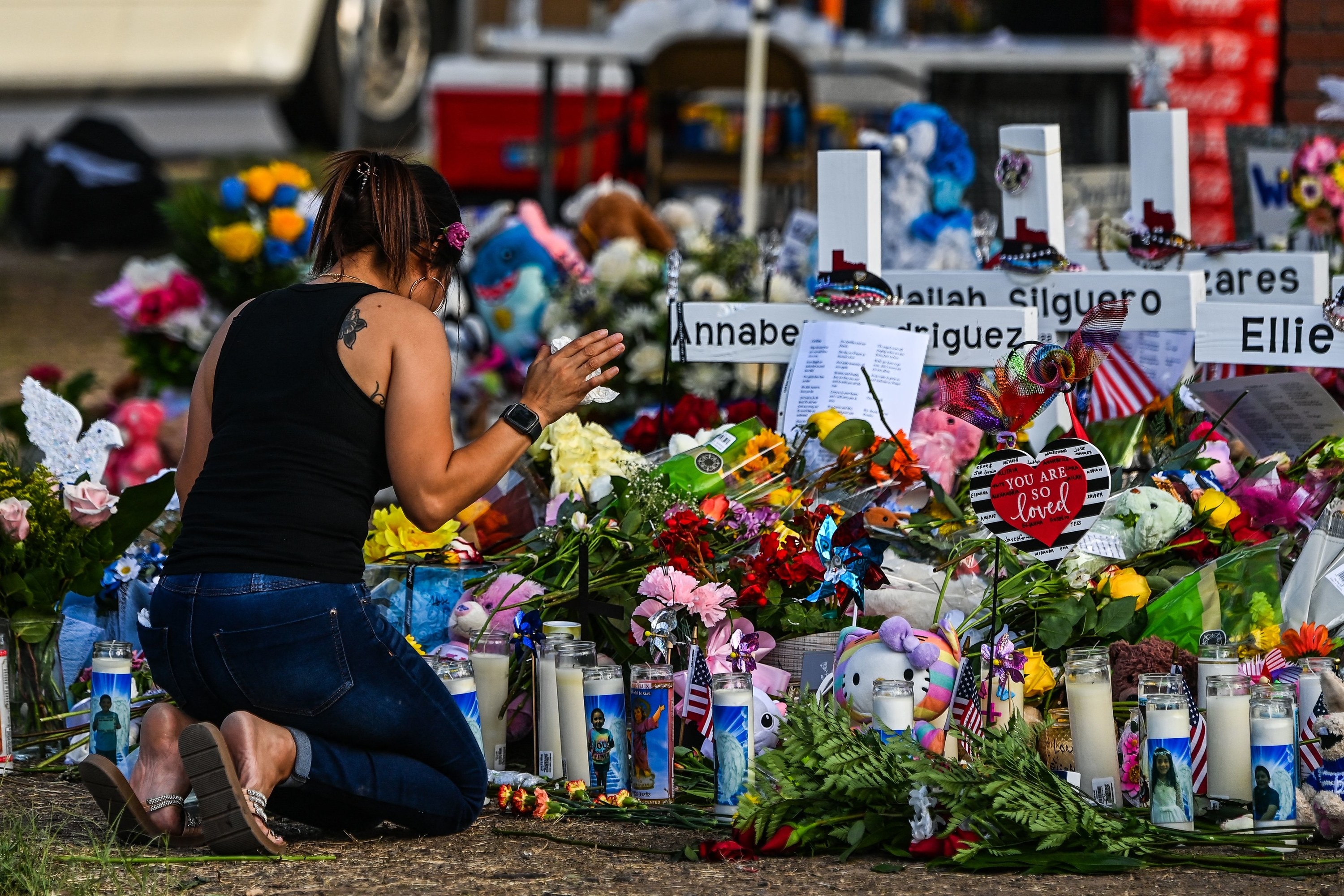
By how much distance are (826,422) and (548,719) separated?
0.98m

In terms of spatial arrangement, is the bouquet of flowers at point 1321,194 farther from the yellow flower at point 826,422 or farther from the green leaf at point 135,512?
the green leaf at point 135,512

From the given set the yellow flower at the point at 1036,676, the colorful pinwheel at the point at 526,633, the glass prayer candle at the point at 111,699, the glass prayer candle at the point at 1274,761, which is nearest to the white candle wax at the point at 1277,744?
the glass prayer candle at the point at 1274,761

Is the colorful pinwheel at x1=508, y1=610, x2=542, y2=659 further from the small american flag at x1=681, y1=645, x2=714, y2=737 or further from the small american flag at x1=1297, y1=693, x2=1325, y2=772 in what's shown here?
the small american flag at x1=1297, y1=693, x2=1325, y2=772

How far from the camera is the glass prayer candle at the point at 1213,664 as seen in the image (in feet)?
9.19

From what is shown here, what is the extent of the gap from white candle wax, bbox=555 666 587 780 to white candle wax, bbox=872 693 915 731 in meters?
0.58

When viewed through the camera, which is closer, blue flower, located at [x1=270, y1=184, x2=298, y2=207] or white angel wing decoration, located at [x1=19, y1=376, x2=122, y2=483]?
white angel wing decoration, located at [x1=19, y1=376, x2=122, y2=483]

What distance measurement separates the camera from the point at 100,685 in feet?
10.3

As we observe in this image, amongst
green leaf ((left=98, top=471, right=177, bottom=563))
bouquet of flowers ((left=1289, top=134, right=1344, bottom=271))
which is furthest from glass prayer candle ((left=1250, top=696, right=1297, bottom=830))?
bouquet of flowers ((left=1289, top=134, right=1344, bottom=271))

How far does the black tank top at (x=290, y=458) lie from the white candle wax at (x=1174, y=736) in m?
1.35

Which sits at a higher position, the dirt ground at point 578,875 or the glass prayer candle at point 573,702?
the glass prayer candle at point 573,702

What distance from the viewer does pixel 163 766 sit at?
107 inches

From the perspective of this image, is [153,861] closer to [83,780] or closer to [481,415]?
[83,780]

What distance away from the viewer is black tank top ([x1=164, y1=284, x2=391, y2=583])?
267 cm

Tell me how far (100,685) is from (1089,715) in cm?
184
